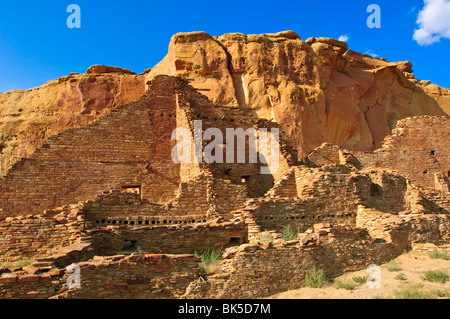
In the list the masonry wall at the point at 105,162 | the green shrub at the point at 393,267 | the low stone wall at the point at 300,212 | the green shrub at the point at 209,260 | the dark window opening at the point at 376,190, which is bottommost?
the green shrub at the point at 393,267

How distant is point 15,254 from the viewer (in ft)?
33.6

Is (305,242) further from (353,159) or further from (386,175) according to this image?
(353,159)

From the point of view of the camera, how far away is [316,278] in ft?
29.1

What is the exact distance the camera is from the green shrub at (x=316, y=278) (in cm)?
879

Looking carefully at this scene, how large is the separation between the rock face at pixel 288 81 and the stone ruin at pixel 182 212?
6.04 meters

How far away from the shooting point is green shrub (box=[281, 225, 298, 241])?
35.9 feet

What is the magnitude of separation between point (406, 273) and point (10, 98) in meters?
26.0

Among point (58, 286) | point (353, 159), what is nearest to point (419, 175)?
point (353, 159)

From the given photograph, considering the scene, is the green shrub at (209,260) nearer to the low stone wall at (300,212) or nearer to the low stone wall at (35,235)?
the low stone wall at (300,212)

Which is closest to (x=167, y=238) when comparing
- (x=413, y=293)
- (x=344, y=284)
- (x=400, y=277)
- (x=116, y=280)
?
(x=116, y=280)

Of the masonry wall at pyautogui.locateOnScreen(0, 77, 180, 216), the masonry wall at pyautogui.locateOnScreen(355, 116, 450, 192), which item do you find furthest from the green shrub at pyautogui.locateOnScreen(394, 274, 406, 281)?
the masonry wall at pyautogui.locateOnScreen(355, 116, 450, 192)

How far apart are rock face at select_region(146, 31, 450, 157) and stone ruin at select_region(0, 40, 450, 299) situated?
6.04 metres

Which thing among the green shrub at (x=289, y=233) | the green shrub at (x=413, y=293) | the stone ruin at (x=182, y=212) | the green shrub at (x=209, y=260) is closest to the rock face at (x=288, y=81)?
the stone ruin at (x=182, y=212)

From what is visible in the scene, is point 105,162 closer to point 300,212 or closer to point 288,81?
point 300,212
